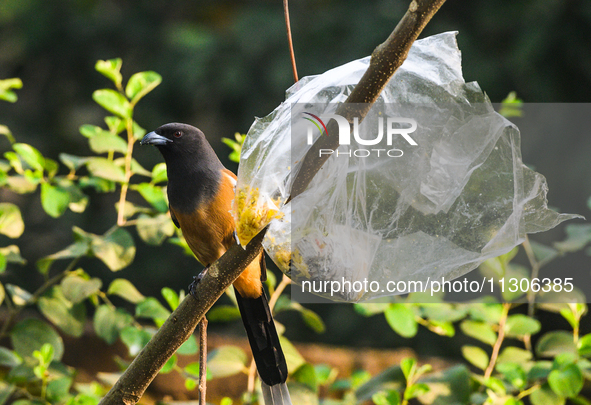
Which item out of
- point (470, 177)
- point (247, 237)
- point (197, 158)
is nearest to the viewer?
point (247, 237)

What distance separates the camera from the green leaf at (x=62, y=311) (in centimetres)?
184

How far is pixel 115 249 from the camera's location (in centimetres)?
185

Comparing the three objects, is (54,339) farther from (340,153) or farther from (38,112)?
(38,112)

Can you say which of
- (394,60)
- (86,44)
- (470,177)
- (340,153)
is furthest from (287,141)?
(86,44)

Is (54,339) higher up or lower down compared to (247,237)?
lower down

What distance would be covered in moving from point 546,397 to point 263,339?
87 cm

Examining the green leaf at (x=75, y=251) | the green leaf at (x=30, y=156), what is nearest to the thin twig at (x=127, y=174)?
A: the green leaf at (x=75, y=251)

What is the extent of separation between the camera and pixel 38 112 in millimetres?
5023

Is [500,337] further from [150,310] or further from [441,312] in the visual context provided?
[150,310]

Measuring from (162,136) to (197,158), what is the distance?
0.13m

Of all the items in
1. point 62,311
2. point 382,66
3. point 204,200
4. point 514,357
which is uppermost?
point 382,66

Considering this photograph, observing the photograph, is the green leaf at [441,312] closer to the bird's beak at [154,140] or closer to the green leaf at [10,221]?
the bird's beak at [154,140]

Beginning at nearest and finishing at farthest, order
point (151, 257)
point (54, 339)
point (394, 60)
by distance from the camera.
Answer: point (394, 60) < point (54, 339) < point (151, 257)

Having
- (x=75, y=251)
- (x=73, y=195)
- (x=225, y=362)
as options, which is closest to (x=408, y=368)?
(x=225, y=362)
